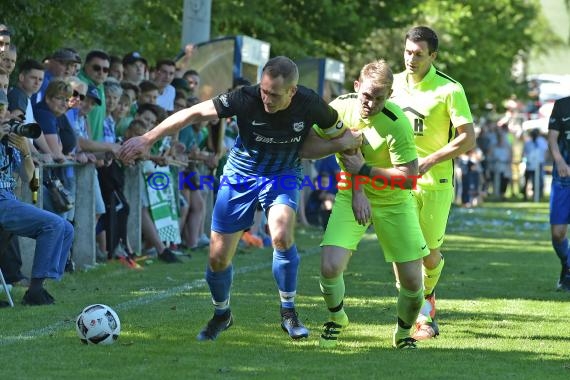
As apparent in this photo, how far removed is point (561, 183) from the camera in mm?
14555

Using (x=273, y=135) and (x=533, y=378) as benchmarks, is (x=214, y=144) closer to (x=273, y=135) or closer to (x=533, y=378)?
(x=273, y=135)

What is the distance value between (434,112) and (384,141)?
1153 millimetres

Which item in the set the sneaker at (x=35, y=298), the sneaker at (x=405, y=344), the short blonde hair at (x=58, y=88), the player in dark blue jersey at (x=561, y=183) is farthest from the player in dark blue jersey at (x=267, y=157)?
the player in dark blue jersey at (x=561, y=183)

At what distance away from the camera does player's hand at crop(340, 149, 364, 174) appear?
9242 millimetres

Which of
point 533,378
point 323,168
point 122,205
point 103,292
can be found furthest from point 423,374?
point 323,168

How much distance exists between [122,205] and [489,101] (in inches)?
1356

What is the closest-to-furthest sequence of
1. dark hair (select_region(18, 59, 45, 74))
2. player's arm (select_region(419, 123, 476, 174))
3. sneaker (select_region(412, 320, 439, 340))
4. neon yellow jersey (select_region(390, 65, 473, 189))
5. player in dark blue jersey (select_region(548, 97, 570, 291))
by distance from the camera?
player's arm (select_region(419, 123, 476, 174))
sneaker (select_region(412, 320, 439, 340))
neon yellow jersey (select_region(390, 65, 473, 189))
dark hair (select_region(18, 59, 45, 74))
player in dark blue jersey (select_region(548, 97, 570, 291))

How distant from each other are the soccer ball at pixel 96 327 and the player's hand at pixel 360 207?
71.2 inches

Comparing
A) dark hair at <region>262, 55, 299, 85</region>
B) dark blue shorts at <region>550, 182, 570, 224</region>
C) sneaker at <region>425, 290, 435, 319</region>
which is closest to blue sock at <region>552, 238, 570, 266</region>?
dark blue shorts at <region>550, 182, 570, 224</region>

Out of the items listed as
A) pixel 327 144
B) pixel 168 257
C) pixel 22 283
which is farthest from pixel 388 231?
pixel 168 257

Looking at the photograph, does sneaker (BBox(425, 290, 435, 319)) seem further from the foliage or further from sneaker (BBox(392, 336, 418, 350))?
the foliage

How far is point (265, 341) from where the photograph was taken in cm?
977

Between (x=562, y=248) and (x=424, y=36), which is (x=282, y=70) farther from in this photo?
(x=562, y=248)

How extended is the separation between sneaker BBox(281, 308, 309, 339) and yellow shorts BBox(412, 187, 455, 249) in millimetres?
1275
